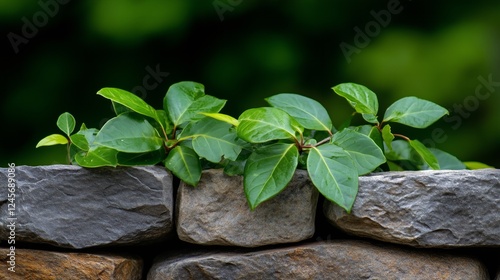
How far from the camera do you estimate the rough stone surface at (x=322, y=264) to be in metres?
1.25

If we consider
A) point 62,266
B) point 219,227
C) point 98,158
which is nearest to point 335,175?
point 219,227

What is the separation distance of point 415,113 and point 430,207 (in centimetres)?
31

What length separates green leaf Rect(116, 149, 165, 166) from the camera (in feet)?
4.15

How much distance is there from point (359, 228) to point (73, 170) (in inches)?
23.4

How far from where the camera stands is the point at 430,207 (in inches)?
47.4

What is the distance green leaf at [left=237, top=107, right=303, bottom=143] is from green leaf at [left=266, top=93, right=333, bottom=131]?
10 centimetres

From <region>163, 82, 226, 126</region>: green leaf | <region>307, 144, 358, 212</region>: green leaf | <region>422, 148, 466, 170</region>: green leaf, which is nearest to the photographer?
<region>307, 144, 358, 212</region>: green leaf

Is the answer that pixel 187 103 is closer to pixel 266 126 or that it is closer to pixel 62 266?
pixel 266 126

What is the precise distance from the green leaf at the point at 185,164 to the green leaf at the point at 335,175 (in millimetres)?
235

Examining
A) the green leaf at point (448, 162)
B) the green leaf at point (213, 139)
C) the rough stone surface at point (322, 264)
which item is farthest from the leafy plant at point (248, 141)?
the green leaf at point (448, 162)

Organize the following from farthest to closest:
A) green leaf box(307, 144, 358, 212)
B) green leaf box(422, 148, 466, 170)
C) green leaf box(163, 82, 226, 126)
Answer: green leaf box(422, 148, 466, 170) → green leaf box(163, 82, 226, 126) → green leaf box(307, 144, 358, 212)

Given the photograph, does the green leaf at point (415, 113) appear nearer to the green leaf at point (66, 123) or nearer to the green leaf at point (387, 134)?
the green leaf at point (387, 134)

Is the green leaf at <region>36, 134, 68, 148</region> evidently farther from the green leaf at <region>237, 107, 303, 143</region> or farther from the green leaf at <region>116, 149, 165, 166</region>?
the green leaf at <region>237, 107, 303, 143</region>

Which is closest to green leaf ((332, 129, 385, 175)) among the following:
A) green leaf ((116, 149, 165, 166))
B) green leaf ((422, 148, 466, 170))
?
green leaf ((116, 149, 165, 166))
